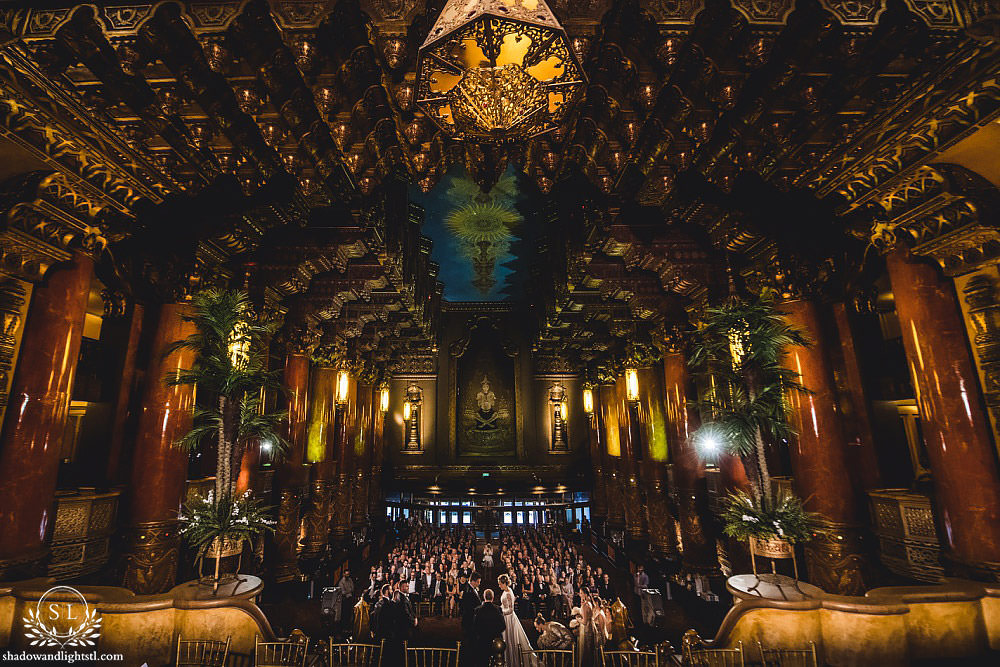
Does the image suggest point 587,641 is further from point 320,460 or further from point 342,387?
point 342,387

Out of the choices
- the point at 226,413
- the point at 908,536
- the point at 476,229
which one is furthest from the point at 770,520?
the point at 476,229

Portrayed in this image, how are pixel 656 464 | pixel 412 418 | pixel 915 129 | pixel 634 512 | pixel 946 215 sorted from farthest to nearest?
1. pixel 412 418
2. pixel 634 512
3. pixel 656 464
4. pixel 946 215
5. pixel 915 129

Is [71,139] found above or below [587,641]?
above

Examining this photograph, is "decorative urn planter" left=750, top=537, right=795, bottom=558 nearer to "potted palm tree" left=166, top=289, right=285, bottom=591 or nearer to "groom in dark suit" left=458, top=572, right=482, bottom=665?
"groom in dark suit" left=458, top=572, right=482, bottom=665

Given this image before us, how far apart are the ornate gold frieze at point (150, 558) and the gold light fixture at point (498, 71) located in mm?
6475

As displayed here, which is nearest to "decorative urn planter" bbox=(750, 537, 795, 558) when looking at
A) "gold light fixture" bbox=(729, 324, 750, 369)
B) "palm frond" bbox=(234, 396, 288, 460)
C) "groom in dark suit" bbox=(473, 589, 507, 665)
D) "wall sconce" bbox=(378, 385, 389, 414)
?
"gold light fixture" bbox=(729, 324, 750, 369)

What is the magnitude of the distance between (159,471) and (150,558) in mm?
1114

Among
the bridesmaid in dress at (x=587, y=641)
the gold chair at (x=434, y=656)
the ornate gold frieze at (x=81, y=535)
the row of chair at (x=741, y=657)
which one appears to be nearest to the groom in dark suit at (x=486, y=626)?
the gold chair at (x=434, y=656)

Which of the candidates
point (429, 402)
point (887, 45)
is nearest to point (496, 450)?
point (429, 402)

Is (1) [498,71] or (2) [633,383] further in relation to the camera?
(2) [633,383]

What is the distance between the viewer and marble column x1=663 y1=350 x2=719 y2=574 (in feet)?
32.4

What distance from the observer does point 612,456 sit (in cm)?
1673

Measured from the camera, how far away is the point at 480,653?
16.9 feet

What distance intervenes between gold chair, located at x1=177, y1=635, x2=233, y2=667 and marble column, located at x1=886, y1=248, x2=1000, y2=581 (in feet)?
26.9
